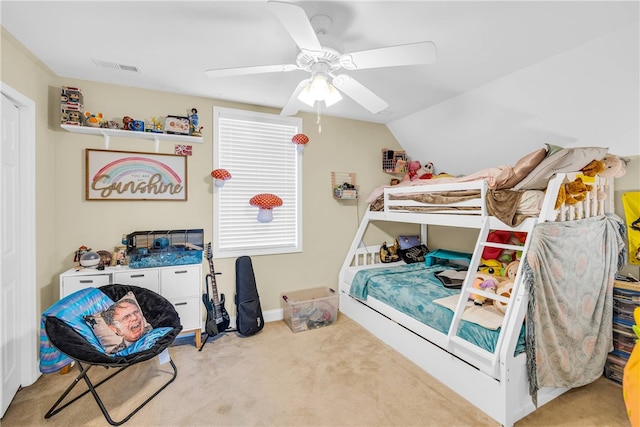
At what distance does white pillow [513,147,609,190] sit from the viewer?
204cm

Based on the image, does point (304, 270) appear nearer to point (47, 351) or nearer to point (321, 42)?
point (47, 351)

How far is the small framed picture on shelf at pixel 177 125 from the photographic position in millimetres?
2834

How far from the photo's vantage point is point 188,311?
2.71 meters

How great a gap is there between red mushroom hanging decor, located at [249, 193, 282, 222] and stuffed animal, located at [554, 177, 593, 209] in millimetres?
2471

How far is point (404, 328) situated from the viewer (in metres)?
2.67

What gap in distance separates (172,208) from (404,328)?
8.37 ft

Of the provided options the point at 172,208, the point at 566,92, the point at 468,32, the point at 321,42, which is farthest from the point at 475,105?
the point at 172,208

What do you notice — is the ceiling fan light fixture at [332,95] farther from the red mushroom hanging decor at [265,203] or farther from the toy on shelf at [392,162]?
the toy on shelf at [392,162]

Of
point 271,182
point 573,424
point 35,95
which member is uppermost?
point 35,95

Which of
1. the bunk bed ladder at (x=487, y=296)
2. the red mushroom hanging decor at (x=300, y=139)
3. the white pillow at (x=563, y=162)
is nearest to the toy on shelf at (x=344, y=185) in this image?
the red mushroom hanging decor at (x=300, y=139)

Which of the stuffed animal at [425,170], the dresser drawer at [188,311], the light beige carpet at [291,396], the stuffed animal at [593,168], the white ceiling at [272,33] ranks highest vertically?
the white ceiling at [272,33]

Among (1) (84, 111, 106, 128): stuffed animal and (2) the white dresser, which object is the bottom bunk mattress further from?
(1) (84, 111, 106, 128): stuffed animal

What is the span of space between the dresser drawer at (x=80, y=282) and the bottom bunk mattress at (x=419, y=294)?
7.94ft

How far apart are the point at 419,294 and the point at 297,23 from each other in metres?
2.28
